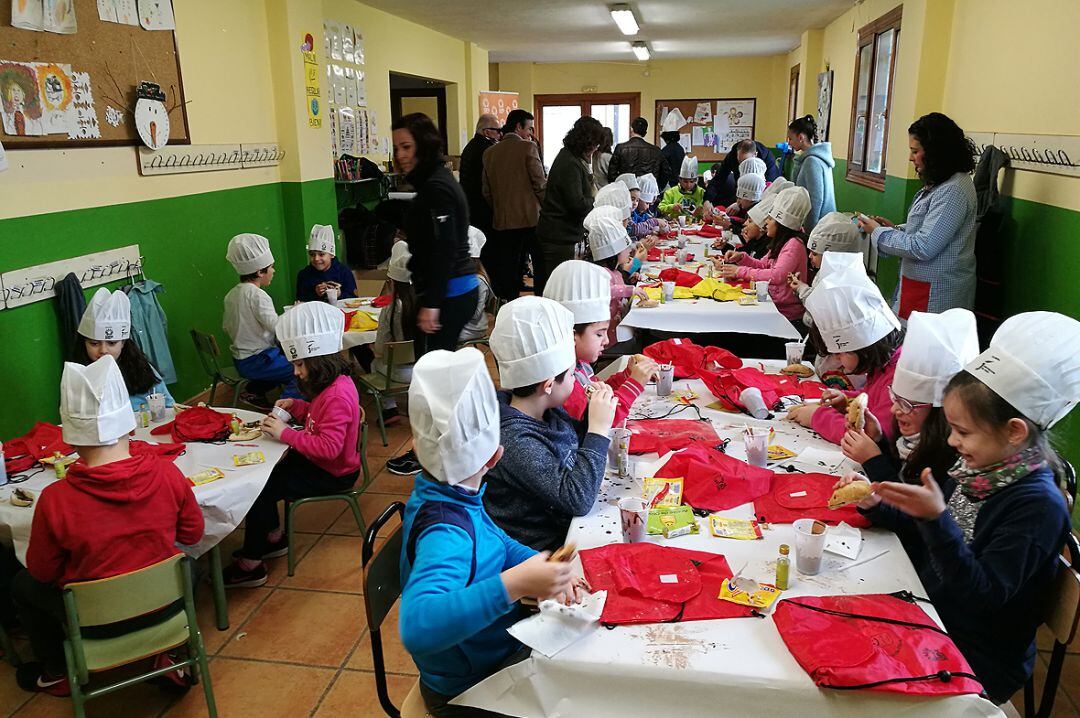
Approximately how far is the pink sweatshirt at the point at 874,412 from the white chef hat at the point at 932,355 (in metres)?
0.27

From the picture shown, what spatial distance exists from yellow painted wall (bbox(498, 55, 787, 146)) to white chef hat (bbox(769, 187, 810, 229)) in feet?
36.5

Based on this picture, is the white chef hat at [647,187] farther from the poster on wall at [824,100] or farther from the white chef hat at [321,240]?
the white chef hat at [321,240]

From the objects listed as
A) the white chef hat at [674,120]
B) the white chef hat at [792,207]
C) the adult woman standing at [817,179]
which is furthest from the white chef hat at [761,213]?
the white chef hat at [674,120]

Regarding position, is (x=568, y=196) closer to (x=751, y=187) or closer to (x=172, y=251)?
(x=172, y=251)

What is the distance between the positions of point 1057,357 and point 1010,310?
329 cm

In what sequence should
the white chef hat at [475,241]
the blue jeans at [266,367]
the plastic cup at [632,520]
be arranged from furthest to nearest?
the white chef hat at [475,241], the blue jeans at [266,367], the plastic cup at [632,520]

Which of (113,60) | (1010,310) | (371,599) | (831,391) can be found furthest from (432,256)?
(1010,310)

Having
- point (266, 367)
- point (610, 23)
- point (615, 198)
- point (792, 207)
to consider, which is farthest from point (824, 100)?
point (266, 367)

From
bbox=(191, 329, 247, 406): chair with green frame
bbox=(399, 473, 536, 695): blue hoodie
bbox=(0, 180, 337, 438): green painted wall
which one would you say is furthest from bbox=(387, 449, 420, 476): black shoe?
bbox=(399, 473, 536, 695): blue hoodie

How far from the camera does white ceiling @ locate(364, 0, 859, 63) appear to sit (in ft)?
28.4

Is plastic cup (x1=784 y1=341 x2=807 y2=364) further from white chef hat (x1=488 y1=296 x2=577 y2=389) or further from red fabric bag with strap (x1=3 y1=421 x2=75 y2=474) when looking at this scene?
red fabric bag with strap (x1=3 y1=421 x2=75 y2=474)

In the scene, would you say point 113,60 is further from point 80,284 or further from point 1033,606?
point 1033,606

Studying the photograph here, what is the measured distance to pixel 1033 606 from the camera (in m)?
1.82

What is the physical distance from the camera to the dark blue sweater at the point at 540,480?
209cm
